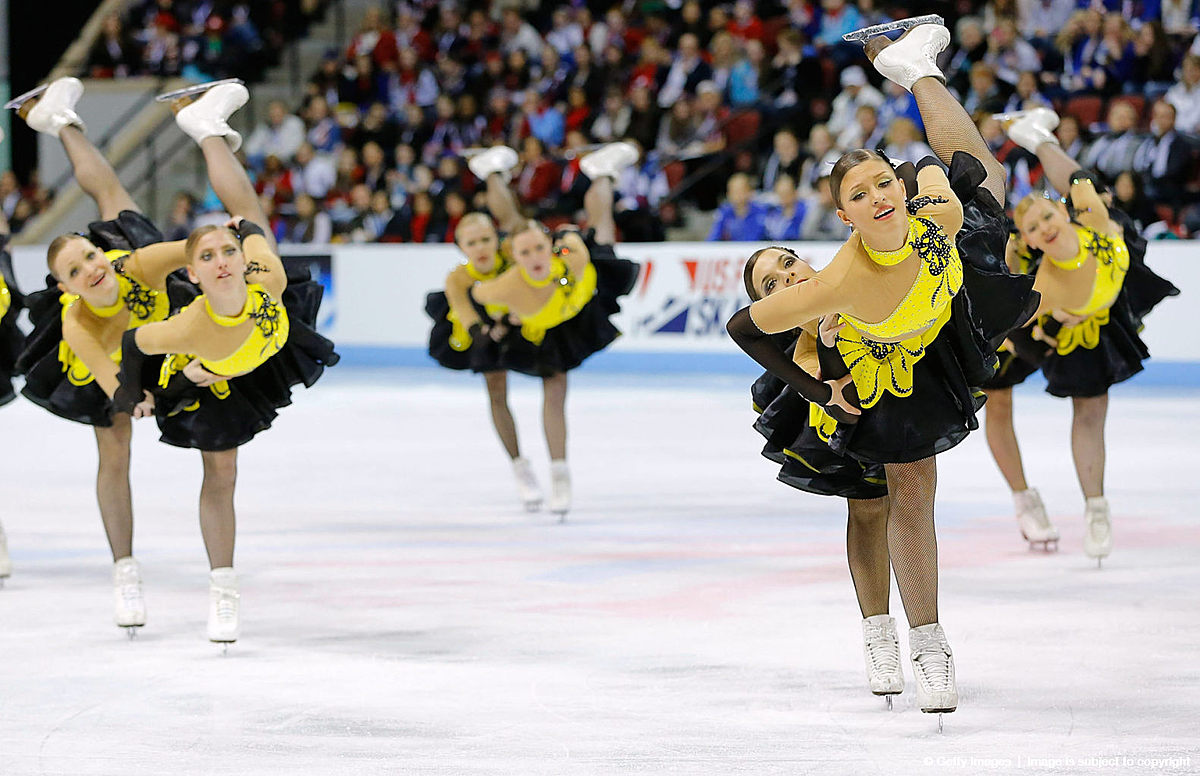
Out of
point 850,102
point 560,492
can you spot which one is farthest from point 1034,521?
point 850,102

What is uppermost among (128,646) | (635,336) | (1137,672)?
(1137,672)

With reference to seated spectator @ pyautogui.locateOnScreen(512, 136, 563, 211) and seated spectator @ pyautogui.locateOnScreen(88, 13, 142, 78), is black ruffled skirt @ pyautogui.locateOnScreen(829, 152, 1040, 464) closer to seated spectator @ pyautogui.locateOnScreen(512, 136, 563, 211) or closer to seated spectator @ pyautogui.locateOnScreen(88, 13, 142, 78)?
seated spectator @ pyautogui.locateOnScreen(512, 136, 563, 211)

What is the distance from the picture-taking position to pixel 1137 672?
4031mm

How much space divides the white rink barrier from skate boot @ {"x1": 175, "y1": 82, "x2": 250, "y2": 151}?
22.3 ft

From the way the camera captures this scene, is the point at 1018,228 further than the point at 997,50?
No

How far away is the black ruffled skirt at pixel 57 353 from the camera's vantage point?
5035mm

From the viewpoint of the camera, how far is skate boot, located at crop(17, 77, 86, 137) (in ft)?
18.9

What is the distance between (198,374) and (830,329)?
1831mm

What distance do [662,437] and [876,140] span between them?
174 inches

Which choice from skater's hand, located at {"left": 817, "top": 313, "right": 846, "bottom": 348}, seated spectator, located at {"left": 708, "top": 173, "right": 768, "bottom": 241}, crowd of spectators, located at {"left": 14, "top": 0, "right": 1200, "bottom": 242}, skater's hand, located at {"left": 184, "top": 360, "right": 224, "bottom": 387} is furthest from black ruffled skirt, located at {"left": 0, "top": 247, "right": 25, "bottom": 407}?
seated spectator, located at {"left": 708, "top": 173, "right": 768, "bottom": 241}

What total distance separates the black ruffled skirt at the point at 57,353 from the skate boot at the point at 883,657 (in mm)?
2510

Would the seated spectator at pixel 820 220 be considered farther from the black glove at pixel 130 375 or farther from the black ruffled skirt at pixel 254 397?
the black glove at pixel 130 375

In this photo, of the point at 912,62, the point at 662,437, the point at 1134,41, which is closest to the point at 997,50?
the point at 1134,41

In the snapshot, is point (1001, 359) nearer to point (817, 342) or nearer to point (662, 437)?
point (817, 342)
